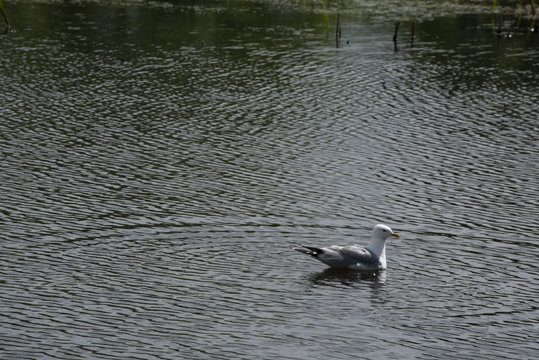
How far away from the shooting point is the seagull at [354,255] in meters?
18.6

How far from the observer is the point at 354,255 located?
18641 millimetres

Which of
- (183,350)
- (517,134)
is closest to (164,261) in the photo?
(183,350)

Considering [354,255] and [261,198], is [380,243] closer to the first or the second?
[354,255]

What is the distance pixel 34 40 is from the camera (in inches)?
2067

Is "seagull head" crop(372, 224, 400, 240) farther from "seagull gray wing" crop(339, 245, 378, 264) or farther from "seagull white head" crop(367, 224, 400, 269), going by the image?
"seagull gray wing" crop(339, 245, 378, 264)

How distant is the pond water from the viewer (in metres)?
15.7

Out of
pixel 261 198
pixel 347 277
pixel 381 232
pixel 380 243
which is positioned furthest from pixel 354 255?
pixel 261 198

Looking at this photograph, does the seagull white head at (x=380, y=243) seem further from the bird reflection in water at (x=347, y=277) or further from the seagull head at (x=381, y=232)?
the bird reflection in water at (x=347, y=277)

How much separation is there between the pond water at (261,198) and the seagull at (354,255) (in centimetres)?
36

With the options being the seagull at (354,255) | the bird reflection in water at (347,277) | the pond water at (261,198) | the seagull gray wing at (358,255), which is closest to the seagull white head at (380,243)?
the seagull at (354,255)

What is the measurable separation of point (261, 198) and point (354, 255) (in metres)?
6.08

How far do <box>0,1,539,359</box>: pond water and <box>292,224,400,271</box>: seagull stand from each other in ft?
1.18

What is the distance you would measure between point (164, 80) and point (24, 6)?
30042 millimetres

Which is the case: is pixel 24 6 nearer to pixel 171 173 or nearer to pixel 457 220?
pixel 171 173
